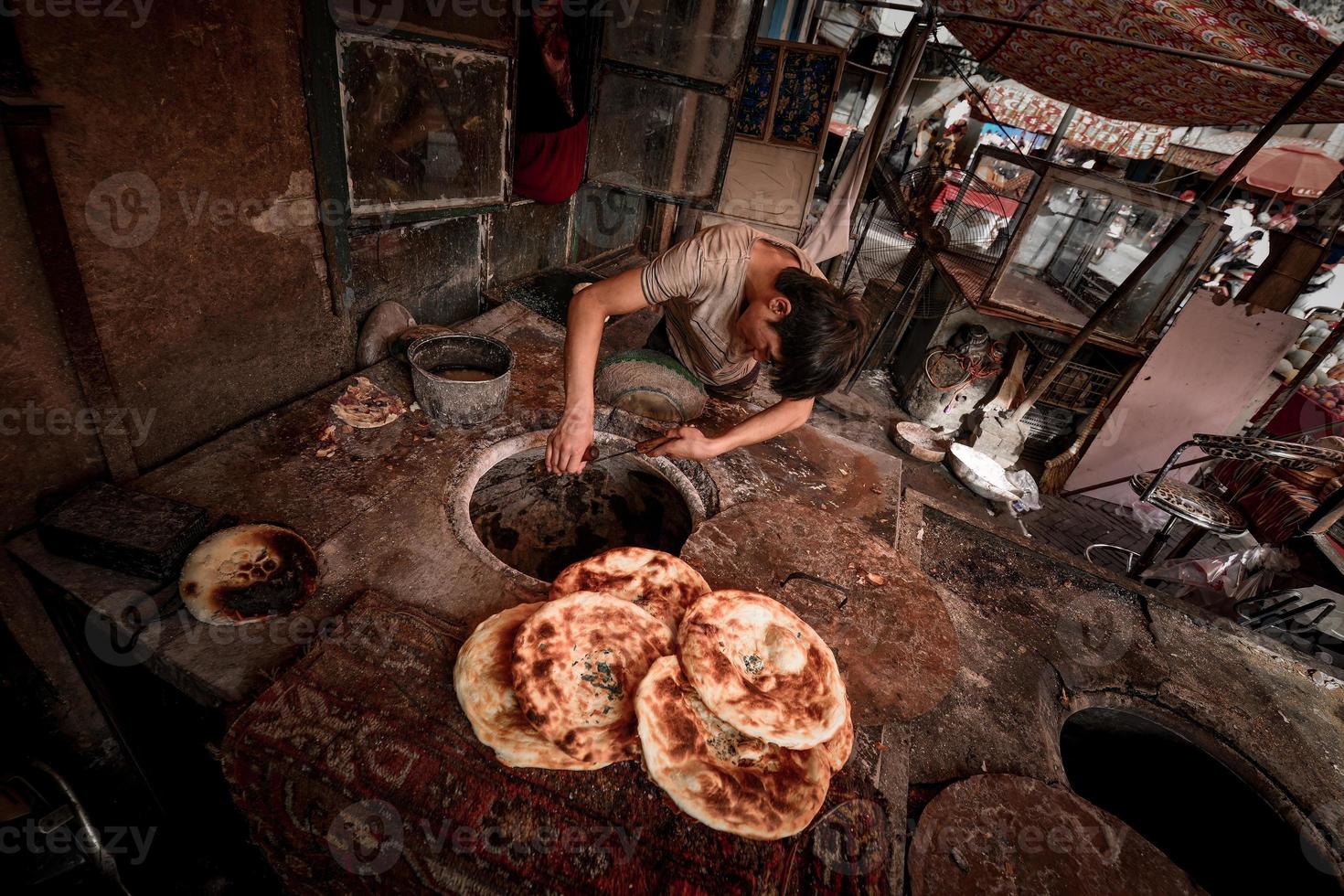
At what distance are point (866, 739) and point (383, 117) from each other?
11.8 ft

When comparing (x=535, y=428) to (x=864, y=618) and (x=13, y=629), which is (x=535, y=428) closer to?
(x=864, y=618)

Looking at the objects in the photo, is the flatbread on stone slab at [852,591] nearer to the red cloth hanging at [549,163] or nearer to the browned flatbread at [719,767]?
the browned flatbread at [719,767]

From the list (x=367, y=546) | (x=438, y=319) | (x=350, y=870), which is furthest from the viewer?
(x=438, y=319)

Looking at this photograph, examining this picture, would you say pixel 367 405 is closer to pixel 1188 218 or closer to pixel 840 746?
pixel 840 746

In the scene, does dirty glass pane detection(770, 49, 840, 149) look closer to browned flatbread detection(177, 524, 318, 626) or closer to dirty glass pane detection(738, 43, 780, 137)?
dirty glass pane detection(738, 43, 780, 137)

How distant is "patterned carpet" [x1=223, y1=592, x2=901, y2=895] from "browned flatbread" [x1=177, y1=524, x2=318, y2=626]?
355 millimetres

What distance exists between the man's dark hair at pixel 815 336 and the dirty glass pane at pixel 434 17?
227cm

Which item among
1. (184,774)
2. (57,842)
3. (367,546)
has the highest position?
(367,546)

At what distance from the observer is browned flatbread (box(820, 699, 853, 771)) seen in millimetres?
1640

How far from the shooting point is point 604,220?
20.5ft

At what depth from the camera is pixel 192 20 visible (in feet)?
6.49

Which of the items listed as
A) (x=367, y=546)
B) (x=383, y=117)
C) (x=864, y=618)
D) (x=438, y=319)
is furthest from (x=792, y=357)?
(x=438, y=319)

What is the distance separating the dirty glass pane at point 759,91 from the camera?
230 inches

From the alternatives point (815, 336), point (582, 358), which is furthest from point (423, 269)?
point (815, 336)
